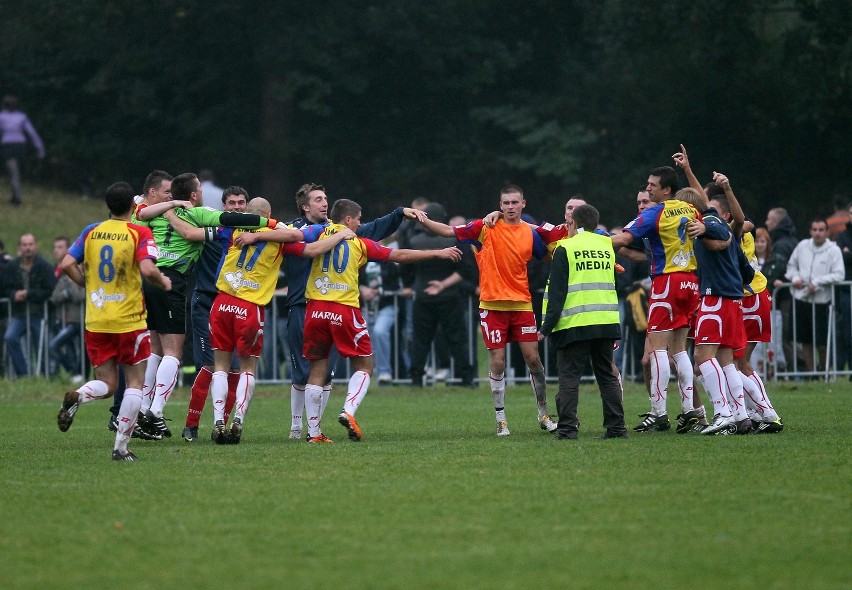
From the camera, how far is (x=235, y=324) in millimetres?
11750

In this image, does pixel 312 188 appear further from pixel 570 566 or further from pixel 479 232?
pixel 570 566

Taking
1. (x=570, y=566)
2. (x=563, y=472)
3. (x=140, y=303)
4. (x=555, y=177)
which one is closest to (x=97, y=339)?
(x=140, y=303)

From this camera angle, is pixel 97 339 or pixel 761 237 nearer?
pixel 97 339

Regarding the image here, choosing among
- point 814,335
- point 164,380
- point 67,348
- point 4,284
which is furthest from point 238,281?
point 4,284

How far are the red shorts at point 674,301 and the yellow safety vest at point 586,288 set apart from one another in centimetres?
80

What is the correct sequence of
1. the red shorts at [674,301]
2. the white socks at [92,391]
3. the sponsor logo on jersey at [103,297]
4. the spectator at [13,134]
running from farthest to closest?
1. the spectator at [13,134]
2. the red shorts at [674,301]
3. the sponsor logo on jersey at [103,297]
4. the white socks at [92,391]

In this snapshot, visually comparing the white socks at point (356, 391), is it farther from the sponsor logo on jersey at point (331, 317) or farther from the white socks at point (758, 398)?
the white socks at point (758, 398)

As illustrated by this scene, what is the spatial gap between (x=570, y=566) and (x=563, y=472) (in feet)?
9.64

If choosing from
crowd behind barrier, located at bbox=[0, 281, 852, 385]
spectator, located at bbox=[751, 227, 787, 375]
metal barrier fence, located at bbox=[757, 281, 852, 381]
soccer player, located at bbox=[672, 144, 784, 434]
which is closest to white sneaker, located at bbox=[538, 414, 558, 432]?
soccer player, located at bbox=[672, 144, 784, 434]

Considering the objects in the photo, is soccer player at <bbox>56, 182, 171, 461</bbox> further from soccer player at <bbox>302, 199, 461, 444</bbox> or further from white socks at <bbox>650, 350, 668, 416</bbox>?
white socks at <bbox>650, 350, 668, 416</bbox>

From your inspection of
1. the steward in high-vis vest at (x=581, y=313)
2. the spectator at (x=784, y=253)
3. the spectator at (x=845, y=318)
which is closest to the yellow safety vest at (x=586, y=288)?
the steward in high-vis vest at (x=581, y=313)

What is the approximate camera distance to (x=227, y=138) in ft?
136

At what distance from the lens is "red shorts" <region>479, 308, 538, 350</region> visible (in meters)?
12.7

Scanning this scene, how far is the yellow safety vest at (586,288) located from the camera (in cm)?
1173
